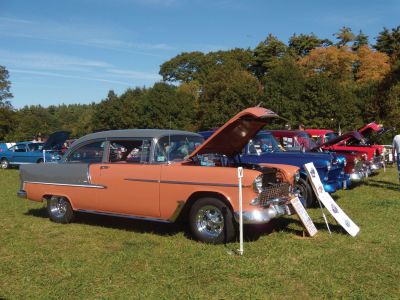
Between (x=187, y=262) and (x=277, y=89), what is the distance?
135 feet

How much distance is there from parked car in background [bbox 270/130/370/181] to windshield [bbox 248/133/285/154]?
1.55 meters

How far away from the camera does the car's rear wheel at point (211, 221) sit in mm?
6496

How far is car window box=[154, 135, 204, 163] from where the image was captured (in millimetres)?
7207

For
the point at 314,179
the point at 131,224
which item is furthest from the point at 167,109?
the point at 314,179

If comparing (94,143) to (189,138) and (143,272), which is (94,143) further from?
(143,272)

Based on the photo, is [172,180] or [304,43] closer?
[172,180]

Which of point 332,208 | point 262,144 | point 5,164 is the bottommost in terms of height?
point 332,208

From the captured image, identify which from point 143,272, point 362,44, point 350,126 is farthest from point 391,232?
point 362,44

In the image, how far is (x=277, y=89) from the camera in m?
45.5

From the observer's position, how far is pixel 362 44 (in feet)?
178

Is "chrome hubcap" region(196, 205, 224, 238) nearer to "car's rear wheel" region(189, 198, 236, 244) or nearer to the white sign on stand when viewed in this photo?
"car's rear wheel" region(189, 198, 236, 244)

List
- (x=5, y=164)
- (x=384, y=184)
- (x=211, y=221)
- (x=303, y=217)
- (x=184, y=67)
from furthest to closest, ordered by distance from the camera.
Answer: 1. (x=184, y=67)
2. (x=5, y=164)
3. (x=384, y=184)
4. (x=303, y=217)
5. (x=211, y=221)

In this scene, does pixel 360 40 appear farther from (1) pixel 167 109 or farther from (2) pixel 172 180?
(2) pixel 172 180

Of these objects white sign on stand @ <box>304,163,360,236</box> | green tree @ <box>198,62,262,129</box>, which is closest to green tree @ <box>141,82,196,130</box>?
green tree @ <box>198,62,262,129</box>
